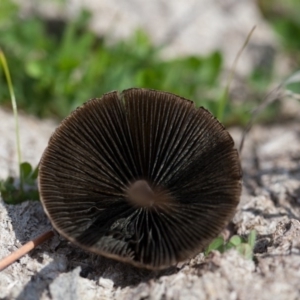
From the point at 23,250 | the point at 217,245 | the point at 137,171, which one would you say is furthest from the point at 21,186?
the point at 217,245

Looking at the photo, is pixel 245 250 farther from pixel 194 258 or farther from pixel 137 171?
pixel 137 171

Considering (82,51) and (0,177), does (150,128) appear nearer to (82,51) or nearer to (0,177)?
(0,177)

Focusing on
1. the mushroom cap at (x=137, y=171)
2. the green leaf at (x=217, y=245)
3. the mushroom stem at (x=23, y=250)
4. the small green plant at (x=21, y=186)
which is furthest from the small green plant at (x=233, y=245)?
the small green plant at (x=21, y=186)

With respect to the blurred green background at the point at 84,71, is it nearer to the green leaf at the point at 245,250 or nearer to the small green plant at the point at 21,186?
the small green plant at the point at 21,186

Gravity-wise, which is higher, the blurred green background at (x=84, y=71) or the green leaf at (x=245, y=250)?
the green leaf at (x=245, y=250)

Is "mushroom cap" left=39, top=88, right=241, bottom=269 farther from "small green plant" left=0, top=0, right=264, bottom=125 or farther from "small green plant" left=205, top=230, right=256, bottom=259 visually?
"small green plant" left=0, top=0, right=264, bottom=125

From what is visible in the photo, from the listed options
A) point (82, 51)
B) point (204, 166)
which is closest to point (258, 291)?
point (204, 166)

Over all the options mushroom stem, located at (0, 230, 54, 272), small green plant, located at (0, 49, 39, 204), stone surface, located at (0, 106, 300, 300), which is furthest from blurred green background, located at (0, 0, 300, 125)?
mushroom stem, located at (0, 230, 54, 272)
